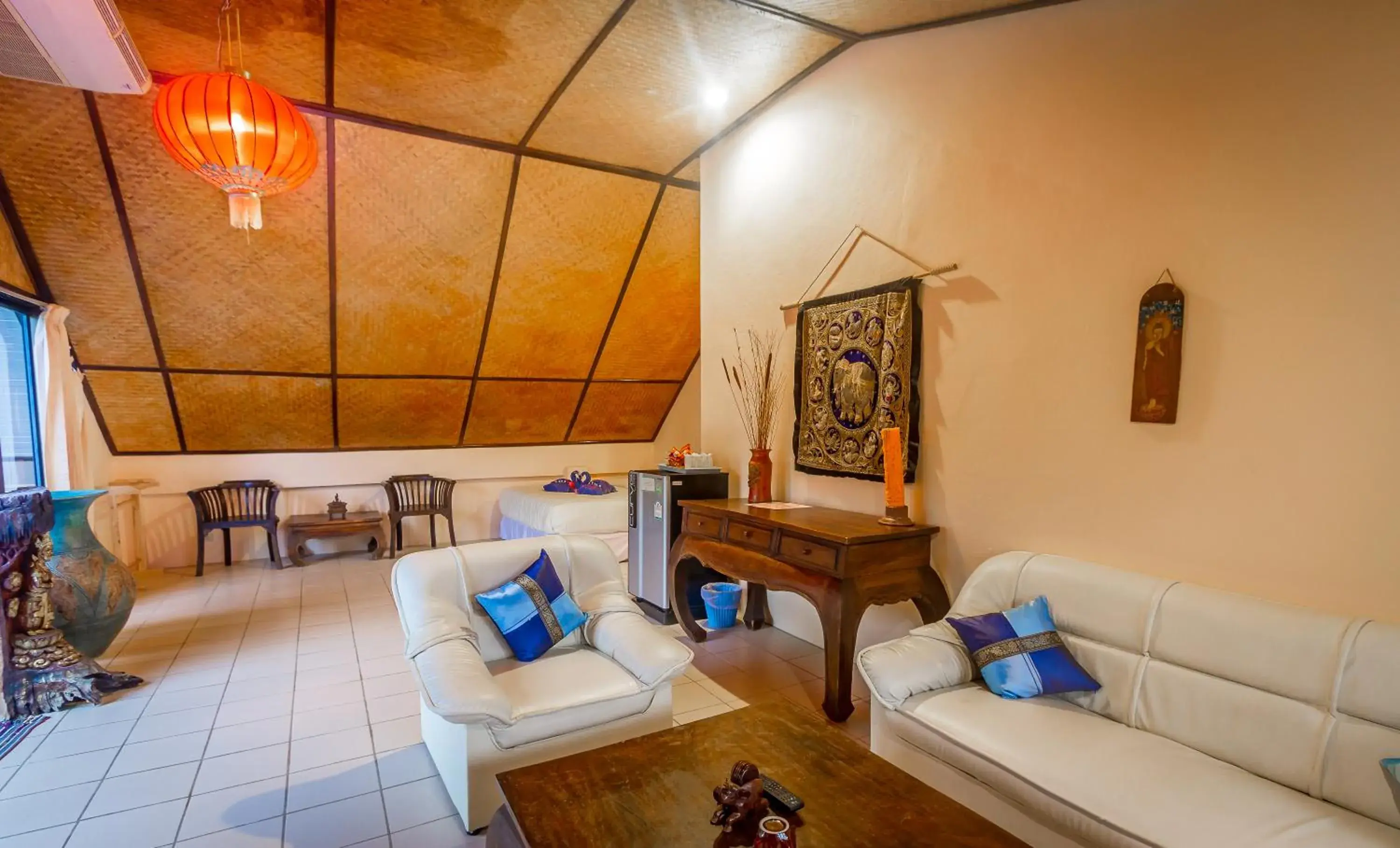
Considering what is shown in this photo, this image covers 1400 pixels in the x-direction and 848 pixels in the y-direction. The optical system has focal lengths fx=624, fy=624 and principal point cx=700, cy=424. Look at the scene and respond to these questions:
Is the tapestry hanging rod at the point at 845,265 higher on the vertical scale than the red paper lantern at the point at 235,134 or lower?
lower

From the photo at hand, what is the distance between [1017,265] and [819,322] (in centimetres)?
115

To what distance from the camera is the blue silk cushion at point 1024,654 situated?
6.83ft

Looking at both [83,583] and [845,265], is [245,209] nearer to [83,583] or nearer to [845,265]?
[83,583]

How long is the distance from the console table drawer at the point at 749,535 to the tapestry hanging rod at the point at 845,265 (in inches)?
54.3

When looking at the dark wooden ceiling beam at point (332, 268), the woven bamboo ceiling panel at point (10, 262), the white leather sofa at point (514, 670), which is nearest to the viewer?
the white leather sofa at point (514, 670)

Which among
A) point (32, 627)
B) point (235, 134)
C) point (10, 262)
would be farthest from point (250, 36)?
point (32, 627)

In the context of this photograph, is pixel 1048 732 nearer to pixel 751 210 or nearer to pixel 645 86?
pixel 751 210

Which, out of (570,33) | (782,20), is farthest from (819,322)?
(570,33)

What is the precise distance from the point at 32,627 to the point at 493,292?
3453mm

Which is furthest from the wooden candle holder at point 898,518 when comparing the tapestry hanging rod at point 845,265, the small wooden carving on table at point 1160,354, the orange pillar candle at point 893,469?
the tapestry hanging rod at point 845,265

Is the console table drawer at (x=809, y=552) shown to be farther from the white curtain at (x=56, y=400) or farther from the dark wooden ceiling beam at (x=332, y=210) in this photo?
the white curtain at (x=56, y=400)

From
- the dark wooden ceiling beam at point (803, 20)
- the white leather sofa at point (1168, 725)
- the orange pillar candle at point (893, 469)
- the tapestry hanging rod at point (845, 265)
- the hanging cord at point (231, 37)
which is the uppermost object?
the dark wooden ceiling beam at point (803, 20)

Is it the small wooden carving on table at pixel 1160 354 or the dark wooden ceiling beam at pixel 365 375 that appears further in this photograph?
the dark wooden ceiling beam at pixel 365 375

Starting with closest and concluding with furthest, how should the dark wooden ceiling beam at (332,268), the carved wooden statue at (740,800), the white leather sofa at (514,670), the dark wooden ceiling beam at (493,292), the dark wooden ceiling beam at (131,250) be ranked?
the carved wooden statue at (740,800)
the white leather sofa at (514,670)
the dark wooden ceiling beam at (131,250)
the dark wooden ceiling beam at (332,268)
the dark wooden ceiling beam at (493,292)
